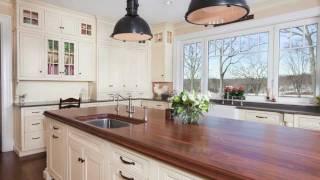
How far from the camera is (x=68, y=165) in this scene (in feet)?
7.45

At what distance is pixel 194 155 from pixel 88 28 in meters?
4.27

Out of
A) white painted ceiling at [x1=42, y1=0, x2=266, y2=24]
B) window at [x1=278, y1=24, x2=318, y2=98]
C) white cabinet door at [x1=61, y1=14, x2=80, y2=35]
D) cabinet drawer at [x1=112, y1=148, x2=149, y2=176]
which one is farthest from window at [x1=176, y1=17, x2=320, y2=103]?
cabinet drawer at [x1=112, y1=148, x2=149, y2=176]

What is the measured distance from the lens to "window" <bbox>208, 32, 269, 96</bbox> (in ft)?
13.3

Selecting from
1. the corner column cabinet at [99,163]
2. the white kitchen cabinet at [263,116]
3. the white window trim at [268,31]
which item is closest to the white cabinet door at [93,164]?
the corner column cabinet at [99,163]

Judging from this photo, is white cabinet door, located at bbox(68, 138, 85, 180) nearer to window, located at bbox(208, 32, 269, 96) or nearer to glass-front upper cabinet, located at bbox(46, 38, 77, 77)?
glass-front upper cabinet, located at bbox(46, 38, 77, 77)

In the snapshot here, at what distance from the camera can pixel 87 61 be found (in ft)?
15.4

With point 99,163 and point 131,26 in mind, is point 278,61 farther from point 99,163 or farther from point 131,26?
point 99,163

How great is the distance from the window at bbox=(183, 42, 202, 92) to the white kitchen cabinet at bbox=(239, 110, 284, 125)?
1666 mm

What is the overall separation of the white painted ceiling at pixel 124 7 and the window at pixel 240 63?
75 cm

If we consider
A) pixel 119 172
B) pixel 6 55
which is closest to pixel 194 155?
pixel 119 172

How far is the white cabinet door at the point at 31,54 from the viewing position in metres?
3.79

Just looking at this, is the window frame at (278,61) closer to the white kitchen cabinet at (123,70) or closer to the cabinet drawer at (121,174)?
the white kitchen cabinet at (123,70)

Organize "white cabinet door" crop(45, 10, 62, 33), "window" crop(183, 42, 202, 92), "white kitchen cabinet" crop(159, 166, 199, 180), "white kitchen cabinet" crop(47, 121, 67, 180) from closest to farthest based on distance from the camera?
"white kitchen cabinet" crop(159, 166, 199, 180) < "white kitchen cabinet" crop(47, 121, 67, 180) < "white cabinet door" crop(45, 10, 62, 33) < "window" crop(183, 42, 202, 92)

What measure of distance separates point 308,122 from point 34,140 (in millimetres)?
4176
